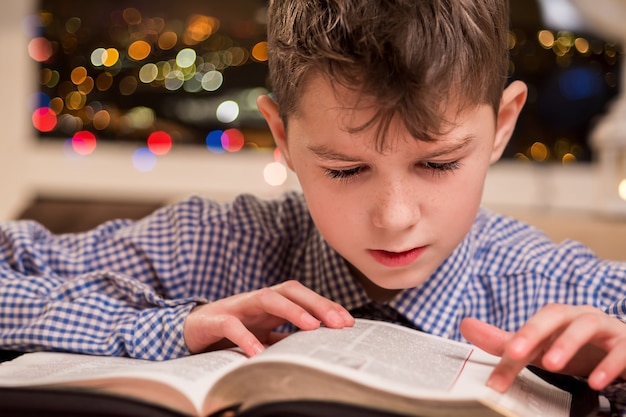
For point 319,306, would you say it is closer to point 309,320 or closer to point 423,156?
point 309,320

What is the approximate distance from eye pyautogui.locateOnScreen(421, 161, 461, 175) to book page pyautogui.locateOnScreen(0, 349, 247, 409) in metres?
0.24

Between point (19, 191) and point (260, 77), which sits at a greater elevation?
point (260, 77)

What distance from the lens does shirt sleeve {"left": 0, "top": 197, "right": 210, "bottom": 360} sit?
0.79 metres

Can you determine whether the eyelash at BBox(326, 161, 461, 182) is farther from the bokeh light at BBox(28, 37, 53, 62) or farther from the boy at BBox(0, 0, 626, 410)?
the bokeh light at BBox(28, 37, 53, 62)

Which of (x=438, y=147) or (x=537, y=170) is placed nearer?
(x=438, y=147)

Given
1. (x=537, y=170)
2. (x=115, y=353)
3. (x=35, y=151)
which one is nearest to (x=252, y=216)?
(x=115, y=353)

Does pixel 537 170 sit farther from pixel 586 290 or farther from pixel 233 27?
pixel 586 290

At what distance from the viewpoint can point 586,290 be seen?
0.87 metres

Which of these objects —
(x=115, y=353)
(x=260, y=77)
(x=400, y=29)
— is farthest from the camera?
(x=260, y=77)

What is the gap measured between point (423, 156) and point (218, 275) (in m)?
0.41

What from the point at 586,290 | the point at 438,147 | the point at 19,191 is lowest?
the point at 19,191

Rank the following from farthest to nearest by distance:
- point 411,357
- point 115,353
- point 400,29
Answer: point 115,353 < point 400,29 < point 411,357

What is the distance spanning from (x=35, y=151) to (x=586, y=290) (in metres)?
2.67

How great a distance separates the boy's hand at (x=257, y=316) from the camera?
672 millimetres
